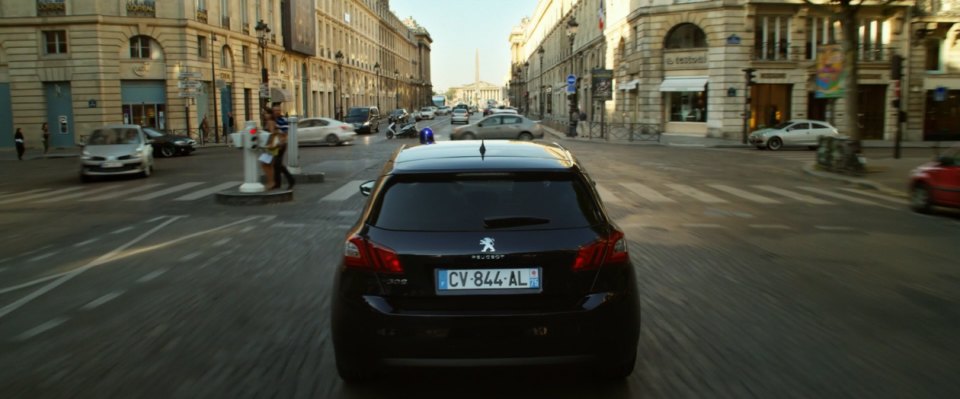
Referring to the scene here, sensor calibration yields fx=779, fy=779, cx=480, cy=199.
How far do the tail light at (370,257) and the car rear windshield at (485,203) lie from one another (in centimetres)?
15

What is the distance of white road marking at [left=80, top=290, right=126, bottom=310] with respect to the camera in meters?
6.79

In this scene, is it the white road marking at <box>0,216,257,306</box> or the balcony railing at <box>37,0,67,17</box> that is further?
the balcony railing at <box>37,0,67,17</box>

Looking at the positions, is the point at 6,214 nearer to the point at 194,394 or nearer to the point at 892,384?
the point at 194,394

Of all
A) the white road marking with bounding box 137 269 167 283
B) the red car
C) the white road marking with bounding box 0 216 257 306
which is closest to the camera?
the white road marking with bounding box 0 216 257 306

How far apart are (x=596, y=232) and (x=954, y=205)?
1133 cm

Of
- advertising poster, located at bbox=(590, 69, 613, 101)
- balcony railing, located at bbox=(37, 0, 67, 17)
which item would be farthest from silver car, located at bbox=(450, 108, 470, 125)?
balcony railing, located at bbox=(37, 0, 67, 17)

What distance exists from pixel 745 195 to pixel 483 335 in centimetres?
1305

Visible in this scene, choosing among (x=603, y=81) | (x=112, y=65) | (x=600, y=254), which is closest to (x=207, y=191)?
(x=600, y=254)

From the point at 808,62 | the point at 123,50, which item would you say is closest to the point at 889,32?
the point at 808,62

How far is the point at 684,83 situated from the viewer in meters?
42.1

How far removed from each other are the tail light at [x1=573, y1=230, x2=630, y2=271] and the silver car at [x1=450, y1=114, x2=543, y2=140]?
31.0 metres

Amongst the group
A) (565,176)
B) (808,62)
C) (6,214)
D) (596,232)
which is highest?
(808,62)

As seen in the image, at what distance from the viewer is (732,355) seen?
5.15 metres

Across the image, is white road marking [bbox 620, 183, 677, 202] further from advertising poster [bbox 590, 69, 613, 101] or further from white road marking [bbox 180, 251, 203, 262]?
advertising poster [bbox 590, 69, 613, 101]
